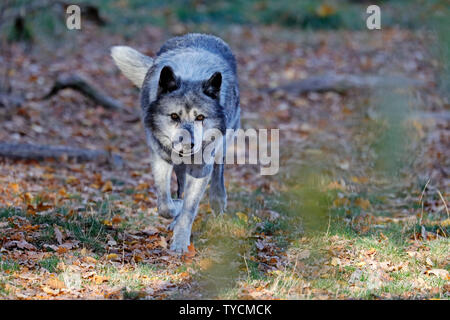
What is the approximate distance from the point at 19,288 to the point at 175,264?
1.35 metres

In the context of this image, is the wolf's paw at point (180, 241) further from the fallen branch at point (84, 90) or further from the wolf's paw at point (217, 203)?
the fallen branch at point (84, 90)

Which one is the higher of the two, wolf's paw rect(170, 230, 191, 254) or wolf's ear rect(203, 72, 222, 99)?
wolf's ear rect(203, 72, 222, 99)

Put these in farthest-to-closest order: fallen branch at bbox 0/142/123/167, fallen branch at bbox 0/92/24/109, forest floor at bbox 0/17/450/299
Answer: fallen branch at bbox 0/92/24/109 → fallen branch at bbox 0/142/123/167 → forest floor at bbox 0/17/450/299

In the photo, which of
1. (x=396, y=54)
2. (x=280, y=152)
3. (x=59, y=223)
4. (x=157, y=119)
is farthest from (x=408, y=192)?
(x=396, y=54)

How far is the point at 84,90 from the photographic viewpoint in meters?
10.9

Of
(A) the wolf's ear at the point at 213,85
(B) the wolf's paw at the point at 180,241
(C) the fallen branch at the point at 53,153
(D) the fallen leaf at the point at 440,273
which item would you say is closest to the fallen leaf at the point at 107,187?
(C) the fallen branch at the point at 53,153

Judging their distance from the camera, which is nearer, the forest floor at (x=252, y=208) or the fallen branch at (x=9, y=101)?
the forest floor at (x=252, y=208)

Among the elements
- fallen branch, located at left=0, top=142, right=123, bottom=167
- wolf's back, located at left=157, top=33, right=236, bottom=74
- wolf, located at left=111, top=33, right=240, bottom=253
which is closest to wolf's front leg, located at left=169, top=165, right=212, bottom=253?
wolf, located at left=111, top=33, right=240, bottom=253

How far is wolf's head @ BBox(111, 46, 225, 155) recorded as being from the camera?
533 cm

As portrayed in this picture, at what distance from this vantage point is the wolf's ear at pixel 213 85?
5.51m

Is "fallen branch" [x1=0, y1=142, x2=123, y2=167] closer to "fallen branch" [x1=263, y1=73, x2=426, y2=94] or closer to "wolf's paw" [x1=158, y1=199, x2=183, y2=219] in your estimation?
"wolf's paw" [x1=158, y1=199, x2=183, y2=219]

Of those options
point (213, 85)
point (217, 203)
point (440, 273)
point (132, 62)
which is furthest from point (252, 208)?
point (440, 273)

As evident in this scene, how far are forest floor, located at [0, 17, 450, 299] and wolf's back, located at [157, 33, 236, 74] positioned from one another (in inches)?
67.5

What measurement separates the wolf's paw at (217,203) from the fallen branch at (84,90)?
4.92 metres
